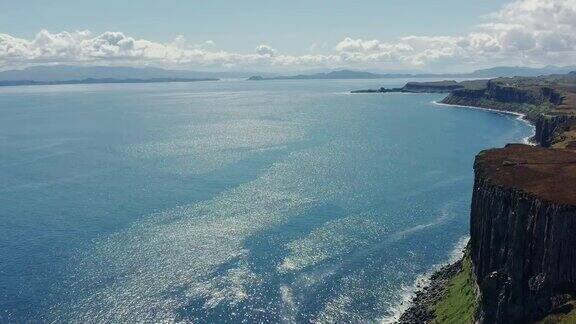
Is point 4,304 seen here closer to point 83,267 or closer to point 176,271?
point 83,267

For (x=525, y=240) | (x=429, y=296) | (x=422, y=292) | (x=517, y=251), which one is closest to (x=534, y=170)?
(x=525, y=240)

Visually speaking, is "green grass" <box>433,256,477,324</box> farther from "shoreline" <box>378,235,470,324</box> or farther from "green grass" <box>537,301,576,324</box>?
"green grass" <box>537,301,576,324</box>

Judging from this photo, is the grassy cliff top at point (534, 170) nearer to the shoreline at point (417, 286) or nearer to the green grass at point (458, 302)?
the green grass at point (458, 302)

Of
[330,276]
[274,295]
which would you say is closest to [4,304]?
[274,295]

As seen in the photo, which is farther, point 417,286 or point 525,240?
point 417,286

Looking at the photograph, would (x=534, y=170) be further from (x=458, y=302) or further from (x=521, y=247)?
(x=458, y=302)

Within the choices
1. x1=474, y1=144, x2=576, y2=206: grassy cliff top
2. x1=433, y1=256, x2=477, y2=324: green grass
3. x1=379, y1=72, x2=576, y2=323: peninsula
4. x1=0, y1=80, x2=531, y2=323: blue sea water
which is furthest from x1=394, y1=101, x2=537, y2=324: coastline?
x1=474, y1=144, x2=576, y2=206: grassy cliff top

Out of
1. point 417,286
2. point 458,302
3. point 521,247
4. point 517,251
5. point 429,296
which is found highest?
point 521,247
